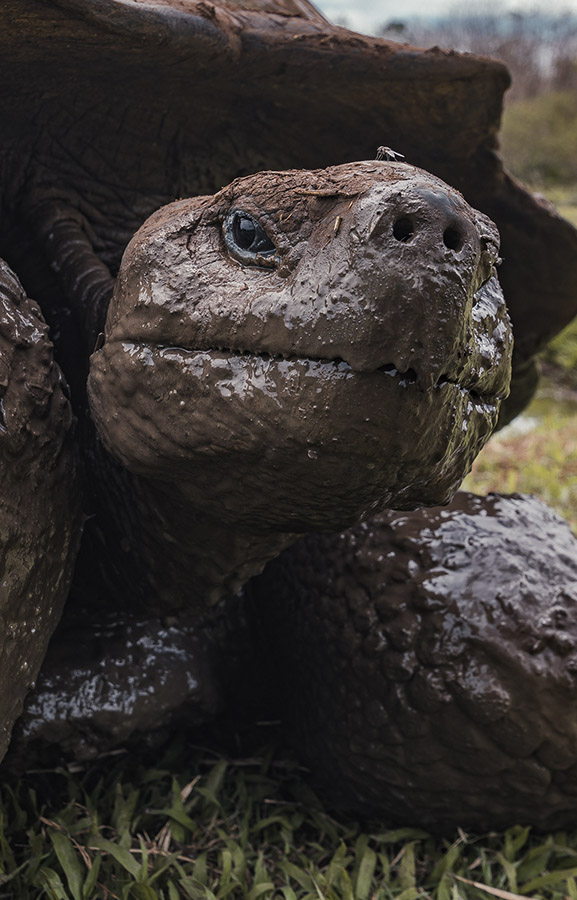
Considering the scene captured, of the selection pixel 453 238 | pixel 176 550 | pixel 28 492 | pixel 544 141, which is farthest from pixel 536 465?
pixel 544 141

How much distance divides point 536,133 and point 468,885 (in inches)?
591

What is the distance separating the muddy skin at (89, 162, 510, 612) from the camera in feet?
2.48

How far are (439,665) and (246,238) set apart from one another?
80cm

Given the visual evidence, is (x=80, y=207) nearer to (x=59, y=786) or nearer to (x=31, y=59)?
(x=31, y=59)

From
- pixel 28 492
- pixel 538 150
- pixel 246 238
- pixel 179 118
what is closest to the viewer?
pixel 246 238

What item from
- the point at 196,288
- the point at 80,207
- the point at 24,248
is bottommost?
the point at 196,288

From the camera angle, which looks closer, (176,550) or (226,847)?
(176,550)

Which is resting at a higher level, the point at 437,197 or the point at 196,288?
the point at 437,197

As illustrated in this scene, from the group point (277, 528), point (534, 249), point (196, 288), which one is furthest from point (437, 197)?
point (534, 249)

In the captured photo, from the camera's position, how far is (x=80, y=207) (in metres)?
1.54

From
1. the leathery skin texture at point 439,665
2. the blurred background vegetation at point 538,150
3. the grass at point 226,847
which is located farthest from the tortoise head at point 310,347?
the blurred background vegetation at point 538,150

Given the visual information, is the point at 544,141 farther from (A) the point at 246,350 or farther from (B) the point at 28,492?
(A) the point at 246,350

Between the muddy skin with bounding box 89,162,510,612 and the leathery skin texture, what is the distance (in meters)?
0.48

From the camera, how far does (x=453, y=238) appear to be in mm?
775
